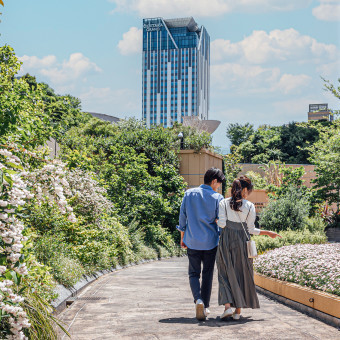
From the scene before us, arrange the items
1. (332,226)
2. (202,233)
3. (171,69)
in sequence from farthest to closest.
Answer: (171,69) < (332,226) < (202,233)

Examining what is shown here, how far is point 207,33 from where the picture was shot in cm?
18825

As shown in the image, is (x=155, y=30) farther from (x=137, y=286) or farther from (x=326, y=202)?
(x=137, y=286)

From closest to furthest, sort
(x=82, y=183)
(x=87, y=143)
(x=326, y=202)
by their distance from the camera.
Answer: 1. (x=82, y=183)
2. (x=87, y=143)
3. (x=326, y=202)

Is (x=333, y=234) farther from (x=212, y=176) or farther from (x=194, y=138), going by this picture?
(x=212, y=176)

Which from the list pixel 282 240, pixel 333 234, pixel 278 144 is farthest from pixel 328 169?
pixel 278 144

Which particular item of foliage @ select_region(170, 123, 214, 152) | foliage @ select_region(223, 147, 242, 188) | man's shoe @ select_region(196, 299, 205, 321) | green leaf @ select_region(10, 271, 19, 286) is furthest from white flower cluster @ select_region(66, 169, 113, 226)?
foliage @ select_region(223, 147, 242, 188)

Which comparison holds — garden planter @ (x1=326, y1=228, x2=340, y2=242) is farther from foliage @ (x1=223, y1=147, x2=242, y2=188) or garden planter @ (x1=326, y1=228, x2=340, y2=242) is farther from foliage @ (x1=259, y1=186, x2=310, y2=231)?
foliage @ (x1=223, y1=147, x2=242, y2=188)

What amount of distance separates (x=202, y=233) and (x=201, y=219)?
0.18 m

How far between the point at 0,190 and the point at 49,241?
15.4 ft

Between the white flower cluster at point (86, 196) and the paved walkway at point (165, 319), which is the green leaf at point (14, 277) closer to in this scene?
the paved walkway at point (165, 319)

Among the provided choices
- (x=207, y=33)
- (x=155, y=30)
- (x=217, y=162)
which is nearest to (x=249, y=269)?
(x=217, y=162)

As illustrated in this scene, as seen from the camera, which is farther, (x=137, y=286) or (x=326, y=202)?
(x=326, y=202)

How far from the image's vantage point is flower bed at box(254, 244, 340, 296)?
6641mm

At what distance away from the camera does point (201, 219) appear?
20.8 ft
